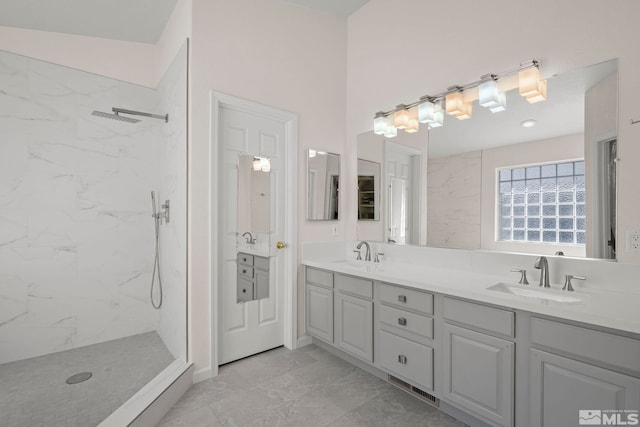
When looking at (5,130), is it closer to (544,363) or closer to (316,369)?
(316,369)

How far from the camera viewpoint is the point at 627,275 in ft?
5.38

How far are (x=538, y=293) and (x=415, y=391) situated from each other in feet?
3.32

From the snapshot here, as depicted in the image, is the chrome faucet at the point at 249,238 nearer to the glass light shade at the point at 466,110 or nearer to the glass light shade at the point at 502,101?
the glass light shade at the point at 466,110

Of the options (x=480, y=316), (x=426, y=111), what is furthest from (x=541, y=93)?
(x=480, y=316)

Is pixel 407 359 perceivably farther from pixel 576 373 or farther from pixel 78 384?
pixel 78 384

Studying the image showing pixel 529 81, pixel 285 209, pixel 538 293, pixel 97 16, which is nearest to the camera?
pixel 538 293

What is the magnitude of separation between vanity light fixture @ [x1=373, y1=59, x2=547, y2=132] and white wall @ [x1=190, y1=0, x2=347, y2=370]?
66 cm

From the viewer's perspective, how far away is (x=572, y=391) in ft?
4.44

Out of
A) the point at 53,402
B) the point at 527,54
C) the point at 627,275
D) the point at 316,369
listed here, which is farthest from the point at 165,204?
the point at 627,275

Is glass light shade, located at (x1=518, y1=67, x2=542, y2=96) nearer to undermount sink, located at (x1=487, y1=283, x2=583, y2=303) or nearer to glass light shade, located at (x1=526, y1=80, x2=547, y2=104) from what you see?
glass light shade, located at (x1=526, y1=80, x2=547, y2=104)

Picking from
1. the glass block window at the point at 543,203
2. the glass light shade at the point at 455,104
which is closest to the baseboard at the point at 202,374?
the glass block window at the point at 543,203

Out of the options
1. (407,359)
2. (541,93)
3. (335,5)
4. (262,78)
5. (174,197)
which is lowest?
(407,359)

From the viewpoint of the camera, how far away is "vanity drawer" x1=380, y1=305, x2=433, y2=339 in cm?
190

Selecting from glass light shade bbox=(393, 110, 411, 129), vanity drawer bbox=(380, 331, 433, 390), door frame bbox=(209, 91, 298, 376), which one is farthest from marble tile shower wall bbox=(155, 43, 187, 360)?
glass light shade bbox=(393, 110, 411, 129)
